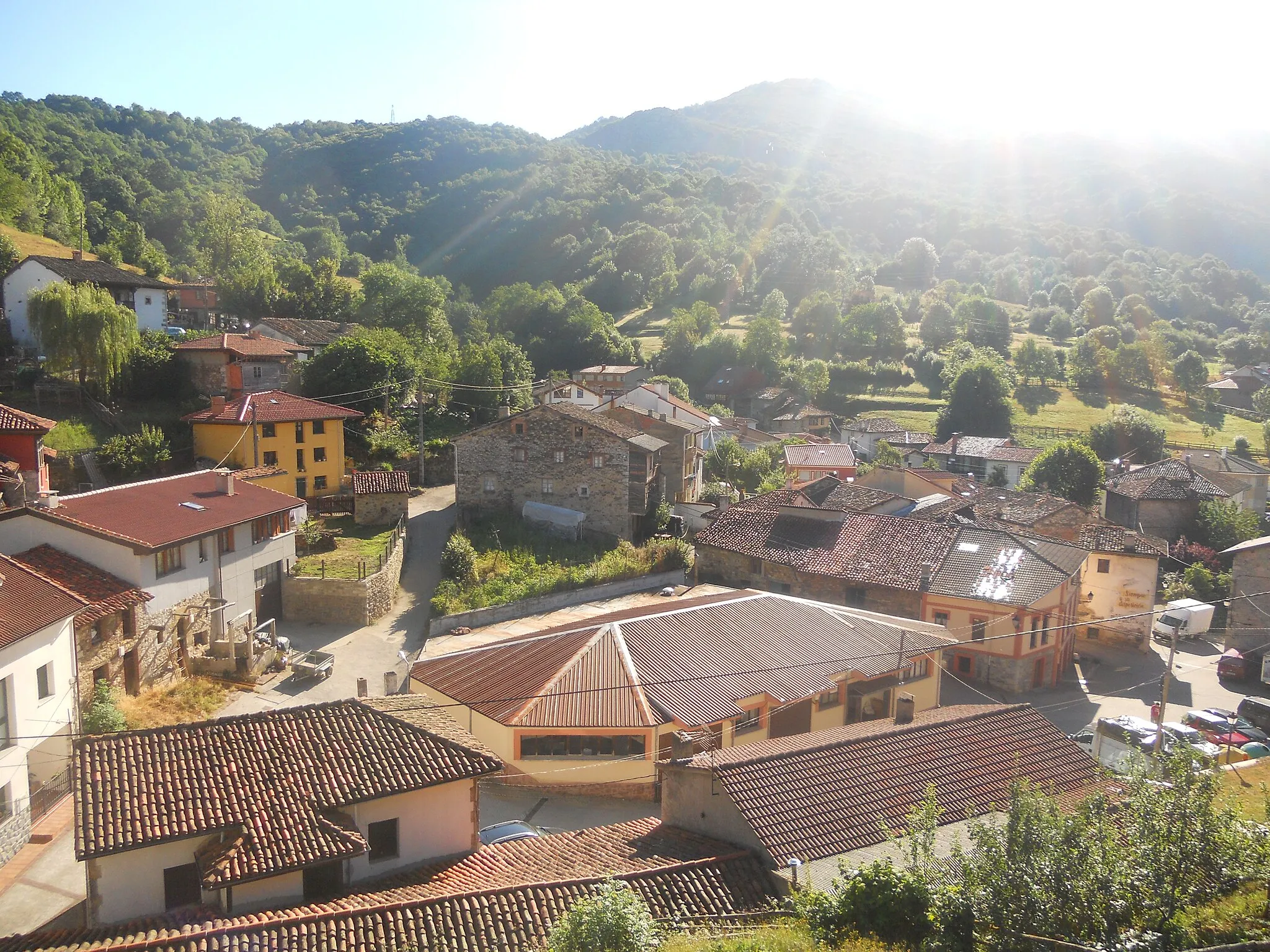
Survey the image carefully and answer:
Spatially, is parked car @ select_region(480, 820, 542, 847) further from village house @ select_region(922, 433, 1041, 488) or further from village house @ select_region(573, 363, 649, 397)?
village house @ select_region(922, 433, 1041, 488)

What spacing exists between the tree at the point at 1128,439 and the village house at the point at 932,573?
4780cm

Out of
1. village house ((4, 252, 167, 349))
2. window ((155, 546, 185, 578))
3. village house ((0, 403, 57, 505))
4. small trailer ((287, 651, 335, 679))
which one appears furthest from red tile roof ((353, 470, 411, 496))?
village house ((4, 252, 167, 349))

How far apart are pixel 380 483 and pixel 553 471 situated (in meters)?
7.48

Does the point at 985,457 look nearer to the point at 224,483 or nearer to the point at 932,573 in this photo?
the point at 932,573

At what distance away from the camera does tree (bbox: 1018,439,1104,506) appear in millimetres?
59000

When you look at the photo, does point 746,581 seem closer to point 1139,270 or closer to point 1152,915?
point 1152,915

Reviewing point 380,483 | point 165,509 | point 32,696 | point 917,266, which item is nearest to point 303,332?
point 380,483

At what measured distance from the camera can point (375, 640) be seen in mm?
29656

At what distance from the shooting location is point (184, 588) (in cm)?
2514

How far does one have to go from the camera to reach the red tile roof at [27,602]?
1731 centimetres

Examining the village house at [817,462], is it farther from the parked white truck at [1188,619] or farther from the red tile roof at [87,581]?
the red tile roof at [87,581]

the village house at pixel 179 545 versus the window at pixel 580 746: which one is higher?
the village house at pixel 179 545

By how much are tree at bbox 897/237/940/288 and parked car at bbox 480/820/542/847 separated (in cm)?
16654

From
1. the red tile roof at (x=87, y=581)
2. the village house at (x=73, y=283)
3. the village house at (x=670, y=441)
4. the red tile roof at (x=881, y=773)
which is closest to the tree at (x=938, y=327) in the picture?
the village house at (x=670, y=441)
